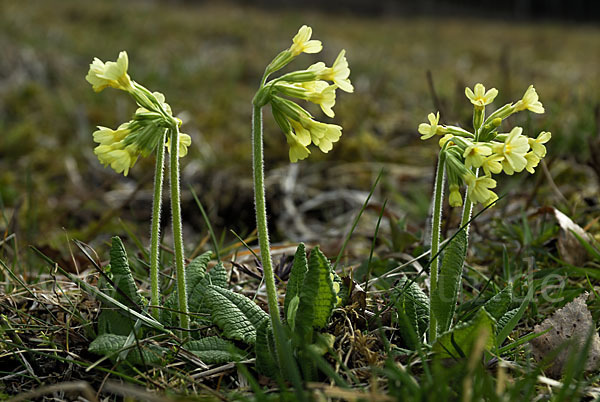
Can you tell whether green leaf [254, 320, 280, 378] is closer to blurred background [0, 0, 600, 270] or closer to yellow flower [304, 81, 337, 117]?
yellow flower [304, 81, 337, 117]

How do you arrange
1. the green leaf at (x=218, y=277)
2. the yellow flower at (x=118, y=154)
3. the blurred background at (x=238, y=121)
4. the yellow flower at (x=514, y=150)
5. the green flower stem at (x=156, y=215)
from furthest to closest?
the blurred background at (x=238, y=121) → the green leaf at (x=218, y=277) → the green flower stem at (x=156, y=215) → the yellow flower at (x=118, y=154) → the yellow flower at (x=514, y=150)

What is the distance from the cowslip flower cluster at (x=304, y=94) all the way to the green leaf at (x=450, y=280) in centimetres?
43

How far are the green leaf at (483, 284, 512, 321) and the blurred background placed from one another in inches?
19.8

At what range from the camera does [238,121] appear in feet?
19.5

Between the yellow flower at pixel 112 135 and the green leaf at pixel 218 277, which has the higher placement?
the yellow flower at pixel 112 135

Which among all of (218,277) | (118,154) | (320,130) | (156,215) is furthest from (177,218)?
(320,130)

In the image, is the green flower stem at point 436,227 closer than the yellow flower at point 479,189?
No

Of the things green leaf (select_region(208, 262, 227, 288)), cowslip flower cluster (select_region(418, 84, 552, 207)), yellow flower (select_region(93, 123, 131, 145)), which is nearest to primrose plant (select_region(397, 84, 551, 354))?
cowslip flower cluster (select_region(418, 84, 552, 207))

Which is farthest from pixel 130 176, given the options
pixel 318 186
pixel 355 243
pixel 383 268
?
pixel 383 268

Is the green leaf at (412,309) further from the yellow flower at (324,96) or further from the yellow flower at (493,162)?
the yellow flower at (324,96)

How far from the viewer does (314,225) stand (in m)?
3.62

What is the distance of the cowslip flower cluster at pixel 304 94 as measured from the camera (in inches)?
52.2

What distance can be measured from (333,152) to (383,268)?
2423mm

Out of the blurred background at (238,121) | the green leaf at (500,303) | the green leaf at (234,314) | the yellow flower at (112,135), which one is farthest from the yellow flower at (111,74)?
the green leaf at (500,303)
